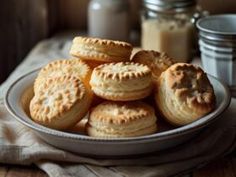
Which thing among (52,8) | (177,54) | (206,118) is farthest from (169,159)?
(52,8)

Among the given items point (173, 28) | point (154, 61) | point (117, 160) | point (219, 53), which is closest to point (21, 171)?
point (117, 160)

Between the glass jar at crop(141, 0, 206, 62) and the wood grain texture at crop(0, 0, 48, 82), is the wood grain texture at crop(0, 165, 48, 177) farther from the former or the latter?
the wood grain texture at crop(0, 0, 48, 82)

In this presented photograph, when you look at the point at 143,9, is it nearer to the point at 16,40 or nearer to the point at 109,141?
the point at 16,40

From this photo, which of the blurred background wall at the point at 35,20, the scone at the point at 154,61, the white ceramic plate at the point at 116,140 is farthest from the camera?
the blurred background wall at the point at 35,20

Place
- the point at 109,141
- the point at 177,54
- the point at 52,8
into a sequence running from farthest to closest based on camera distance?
the point at 52,8, the point at 177,54, the point at 109,141

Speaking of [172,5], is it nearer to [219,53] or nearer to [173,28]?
[173,28]

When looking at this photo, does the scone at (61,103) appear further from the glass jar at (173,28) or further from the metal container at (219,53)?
the glass jar at (173,28)

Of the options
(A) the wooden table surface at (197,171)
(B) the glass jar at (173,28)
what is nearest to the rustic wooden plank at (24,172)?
(A) the wooden table surface at (197,171)
